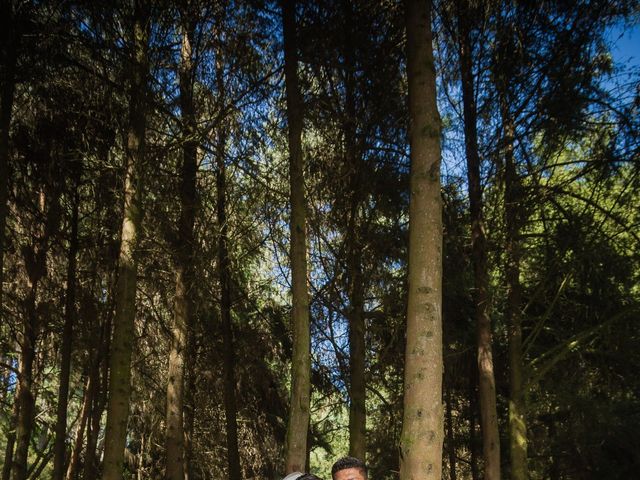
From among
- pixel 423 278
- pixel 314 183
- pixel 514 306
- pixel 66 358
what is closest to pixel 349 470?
pixel 423 278

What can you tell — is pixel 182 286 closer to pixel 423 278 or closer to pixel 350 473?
pixel 423 278

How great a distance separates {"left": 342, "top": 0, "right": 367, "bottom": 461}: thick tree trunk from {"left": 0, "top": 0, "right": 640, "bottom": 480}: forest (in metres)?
0.04

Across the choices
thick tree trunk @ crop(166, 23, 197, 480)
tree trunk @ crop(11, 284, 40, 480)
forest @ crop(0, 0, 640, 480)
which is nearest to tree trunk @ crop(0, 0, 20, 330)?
forest @ crop(0, 0, 640, 480)

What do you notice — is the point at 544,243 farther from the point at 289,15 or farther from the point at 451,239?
the point at 289,15

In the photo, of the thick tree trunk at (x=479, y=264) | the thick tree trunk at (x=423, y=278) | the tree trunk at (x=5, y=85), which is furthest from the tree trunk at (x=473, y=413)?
the tree trunk at (x=5, y=85)

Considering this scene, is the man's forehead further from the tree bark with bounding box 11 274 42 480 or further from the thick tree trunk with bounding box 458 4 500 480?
the tree bark with bounding box 11 274 42 480

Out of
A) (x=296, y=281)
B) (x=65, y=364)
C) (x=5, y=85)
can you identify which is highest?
(x=5, y=85)

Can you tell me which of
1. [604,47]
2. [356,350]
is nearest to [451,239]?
[356,350]

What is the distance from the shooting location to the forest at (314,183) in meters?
7.50

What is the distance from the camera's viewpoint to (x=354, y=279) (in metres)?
9.23

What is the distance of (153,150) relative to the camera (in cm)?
818

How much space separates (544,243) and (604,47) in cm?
300

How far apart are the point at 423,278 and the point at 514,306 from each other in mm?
5769

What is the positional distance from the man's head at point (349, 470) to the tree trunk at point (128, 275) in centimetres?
364
